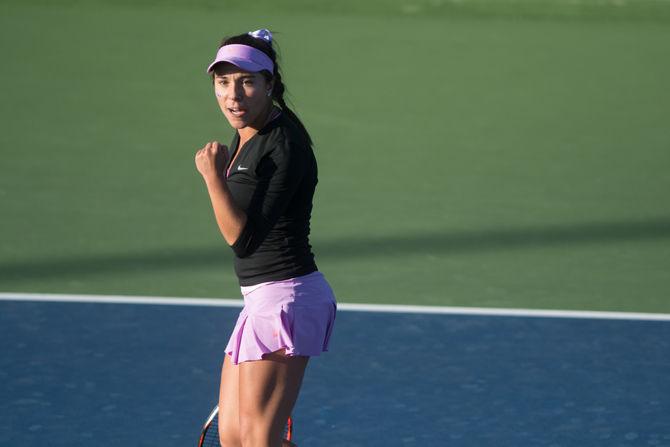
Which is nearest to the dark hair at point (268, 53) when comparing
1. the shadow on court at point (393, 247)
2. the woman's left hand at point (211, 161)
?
the woman's left hand at point (211, 161)

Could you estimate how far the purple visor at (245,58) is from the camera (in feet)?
13.4

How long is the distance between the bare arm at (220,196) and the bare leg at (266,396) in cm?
43

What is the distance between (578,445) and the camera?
5.58m

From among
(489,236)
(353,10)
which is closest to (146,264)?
(489,236)

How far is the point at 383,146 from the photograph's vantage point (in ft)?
33.1

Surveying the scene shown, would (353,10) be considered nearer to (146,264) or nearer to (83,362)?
(146,264)

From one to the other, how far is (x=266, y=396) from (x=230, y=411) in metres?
0.31

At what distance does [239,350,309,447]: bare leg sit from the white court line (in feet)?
9.58

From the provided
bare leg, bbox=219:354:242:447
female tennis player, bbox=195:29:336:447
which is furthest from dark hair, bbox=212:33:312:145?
bare leg, bbox=219:354:242:447

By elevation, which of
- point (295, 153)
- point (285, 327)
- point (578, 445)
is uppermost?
point (295, 153)

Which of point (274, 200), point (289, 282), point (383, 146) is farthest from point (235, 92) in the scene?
point (383, 146)

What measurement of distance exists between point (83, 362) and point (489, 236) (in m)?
2.98

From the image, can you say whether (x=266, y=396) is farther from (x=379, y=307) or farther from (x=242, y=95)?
(x=379, y=307)

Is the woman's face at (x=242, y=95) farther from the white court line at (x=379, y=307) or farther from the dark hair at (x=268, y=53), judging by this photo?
the white court line at (x=379, y=307)
